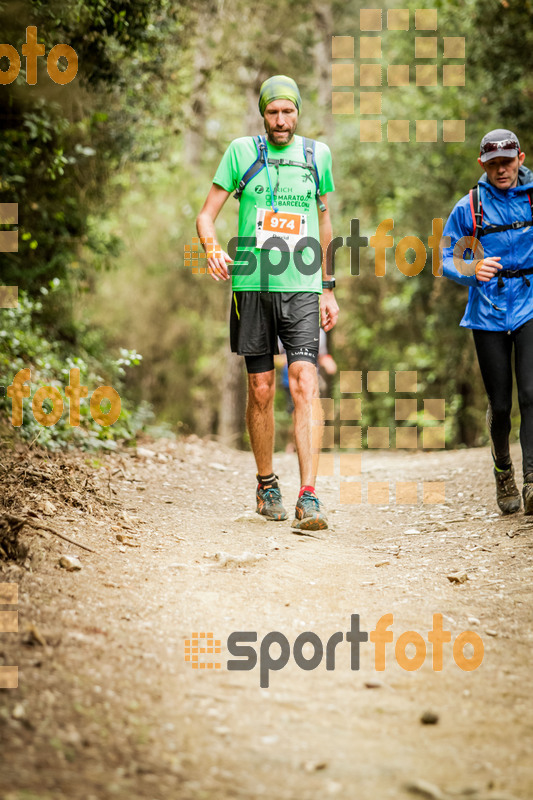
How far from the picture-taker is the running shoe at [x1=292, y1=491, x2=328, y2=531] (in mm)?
4809

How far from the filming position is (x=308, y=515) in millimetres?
4820

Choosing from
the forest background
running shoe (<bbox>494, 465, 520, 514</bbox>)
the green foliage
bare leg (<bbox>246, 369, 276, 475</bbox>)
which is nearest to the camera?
bare leg (<bbox>246, 369, 276, 475</bbox>)

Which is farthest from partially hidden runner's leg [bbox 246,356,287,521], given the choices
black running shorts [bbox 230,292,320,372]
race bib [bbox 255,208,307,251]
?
race bib [bbox 255,208,307,251]

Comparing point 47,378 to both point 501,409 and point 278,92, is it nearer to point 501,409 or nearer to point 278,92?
point 278,92

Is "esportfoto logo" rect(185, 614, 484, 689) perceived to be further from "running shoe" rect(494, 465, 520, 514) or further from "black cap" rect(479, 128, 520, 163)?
"black cap" rect(479, 128, 520, 163)

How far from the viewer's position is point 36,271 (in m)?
8.86

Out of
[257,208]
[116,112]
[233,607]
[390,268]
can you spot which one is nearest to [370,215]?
[390,268]

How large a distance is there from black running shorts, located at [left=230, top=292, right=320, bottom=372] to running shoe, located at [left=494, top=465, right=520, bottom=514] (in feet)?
5.05

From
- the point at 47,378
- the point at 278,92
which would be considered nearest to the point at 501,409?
the point at 278,92

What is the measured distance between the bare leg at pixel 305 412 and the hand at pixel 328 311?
439mm

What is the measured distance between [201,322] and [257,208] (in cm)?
1417

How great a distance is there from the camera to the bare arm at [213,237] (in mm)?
4750

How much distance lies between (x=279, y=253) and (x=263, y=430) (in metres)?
1.16

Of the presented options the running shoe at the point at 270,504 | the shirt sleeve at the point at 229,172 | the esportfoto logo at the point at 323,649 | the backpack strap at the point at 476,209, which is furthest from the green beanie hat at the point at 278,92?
the esportfoto logo at the point at 323,649
